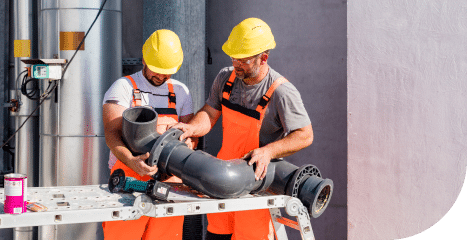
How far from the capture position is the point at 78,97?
3.40 metres

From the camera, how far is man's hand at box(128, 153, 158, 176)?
6.79 feet

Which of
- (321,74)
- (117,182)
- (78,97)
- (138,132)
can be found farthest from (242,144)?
(78,97)

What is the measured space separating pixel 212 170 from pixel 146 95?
0.79 m

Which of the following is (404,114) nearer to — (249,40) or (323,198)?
(323,198)

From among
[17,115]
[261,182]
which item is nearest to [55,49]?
[17,115]

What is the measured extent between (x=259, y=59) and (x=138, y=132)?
80cm

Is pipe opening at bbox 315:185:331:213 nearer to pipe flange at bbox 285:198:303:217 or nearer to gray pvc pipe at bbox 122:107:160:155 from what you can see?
pipe flange at bbox 285:198:303:217

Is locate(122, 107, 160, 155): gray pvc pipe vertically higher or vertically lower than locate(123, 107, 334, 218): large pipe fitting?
higher

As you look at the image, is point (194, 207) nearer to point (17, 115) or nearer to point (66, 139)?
point (66, 139)

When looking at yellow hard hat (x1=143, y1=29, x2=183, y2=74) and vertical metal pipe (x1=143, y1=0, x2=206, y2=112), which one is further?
vertical metal pipe (x1=143, y1=0, x2=206, y2=112)

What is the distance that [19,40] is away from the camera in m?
3.75

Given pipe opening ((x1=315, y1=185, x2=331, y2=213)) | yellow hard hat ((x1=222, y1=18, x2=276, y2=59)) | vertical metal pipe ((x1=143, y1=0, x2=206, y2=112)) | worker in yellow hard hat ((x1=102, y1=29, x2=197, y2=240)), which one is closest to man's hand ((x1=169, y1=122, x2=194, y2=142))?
worker in yellow hard hat ((x1=102, y1=29, x2=197, y2=240))

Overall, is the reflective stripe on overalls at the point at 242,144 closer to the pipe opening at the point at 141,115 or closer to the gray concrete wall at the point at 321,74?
the pipe opening at the point at 141,115

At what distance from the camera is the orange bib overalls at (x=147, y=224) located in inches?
89.7
